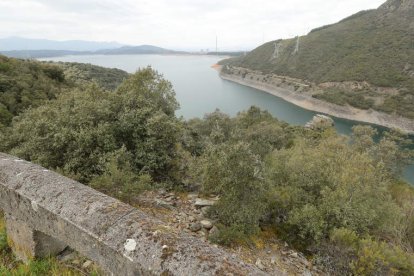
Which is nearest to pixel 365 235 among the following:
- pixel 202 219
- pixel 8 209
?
pixel 202 219

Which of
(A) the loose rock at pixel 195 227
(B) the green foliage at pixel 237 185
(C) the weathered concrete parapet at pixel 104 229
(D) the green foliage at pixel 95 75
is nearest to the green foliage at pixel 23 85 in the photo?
(D) the green foliage at pixel 95 75

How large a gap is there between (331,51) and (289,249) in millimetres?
116467

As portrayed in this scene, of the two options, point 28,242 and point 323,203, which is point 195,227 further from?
point 28,242

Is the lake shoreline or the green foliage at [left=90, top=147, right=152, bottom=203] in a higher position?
the green foliage at [left=90, top=147, right=152, bottom=203]

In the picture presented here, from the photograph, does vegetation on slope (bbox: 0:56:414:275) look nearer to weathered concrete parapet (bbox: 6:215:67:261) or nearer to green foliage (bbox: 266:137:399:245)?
green foliage (bbox: 266:137:399:245)

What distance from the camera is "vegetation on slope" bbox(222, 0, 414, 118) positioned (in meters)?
75.4

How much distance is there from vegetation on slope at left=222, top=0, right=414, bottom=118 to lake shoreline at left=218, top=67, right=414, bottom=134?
192 cm

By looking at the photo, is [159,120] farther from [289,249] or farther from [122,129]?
Result: [289,249]

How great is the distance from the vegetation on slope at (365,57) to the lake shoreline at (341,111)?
1.92m

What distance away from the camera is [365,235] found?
8.78 meters

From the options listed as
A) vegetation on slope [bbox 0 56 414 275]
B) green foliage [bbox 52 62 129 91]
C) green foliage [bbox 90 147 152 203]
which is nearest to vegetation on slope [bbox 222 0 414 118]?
green foliage [bbox 52 62 129 91]

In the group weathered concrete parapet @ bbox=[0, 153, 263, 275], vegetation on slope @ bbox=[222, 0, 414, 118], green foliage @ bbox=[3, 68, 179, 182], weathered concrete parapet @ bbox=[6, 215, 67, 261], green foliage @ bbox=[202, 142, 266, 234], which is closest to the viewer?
weathered concrete parapet @ bbox=[0, 153, 263, 275]

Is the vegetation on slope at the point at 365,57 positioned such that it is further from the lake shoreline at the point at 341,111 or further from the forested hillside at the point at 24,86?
the forested hillside at the point at 24,86

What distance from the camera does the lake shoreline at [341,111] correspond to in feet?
206
